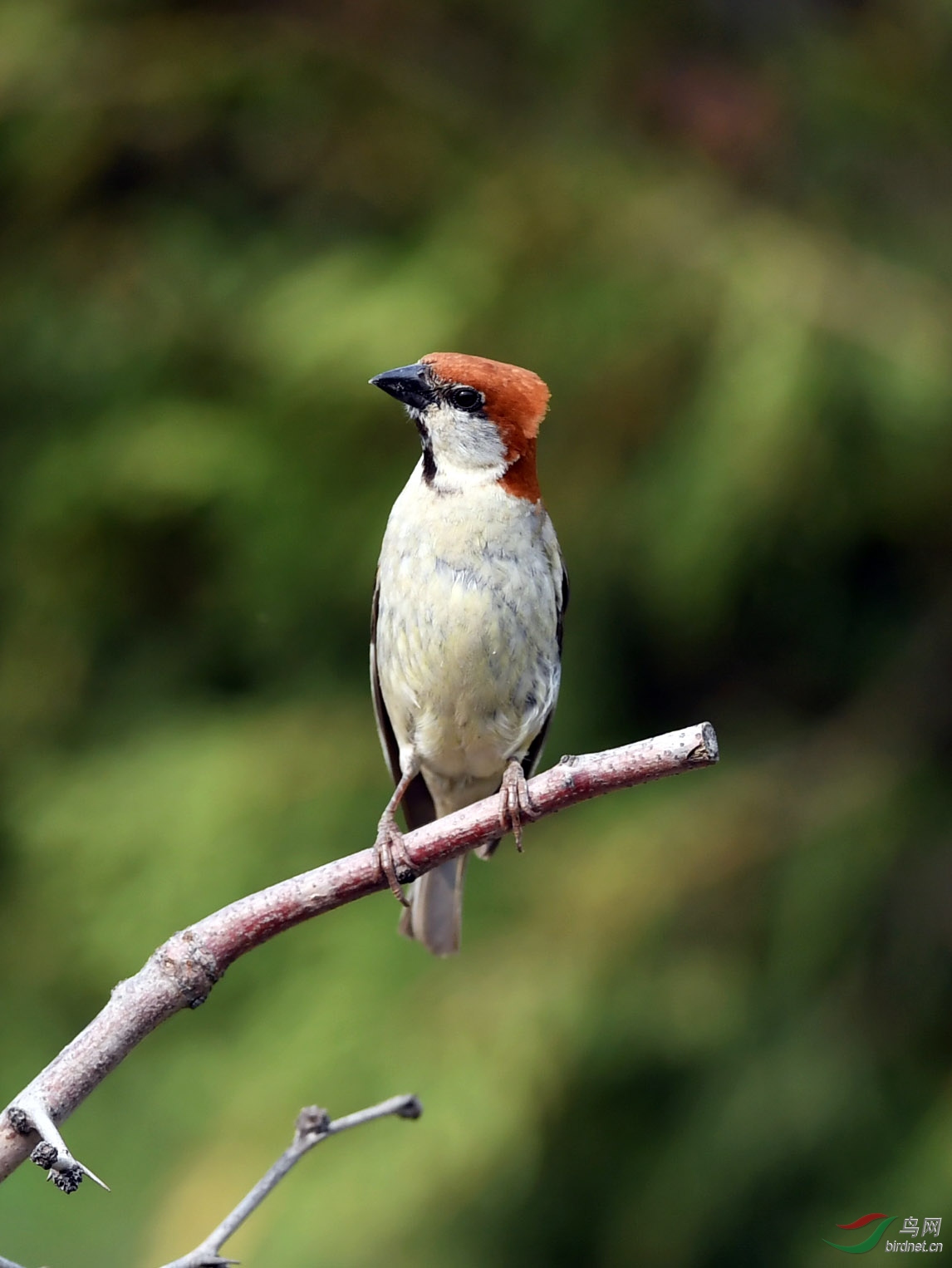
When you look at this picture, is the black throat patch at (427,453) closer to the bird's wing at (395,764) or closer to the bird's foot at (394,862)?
the bird's wing at (395,764)

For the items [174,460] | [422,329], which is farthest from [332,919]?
[422,329]

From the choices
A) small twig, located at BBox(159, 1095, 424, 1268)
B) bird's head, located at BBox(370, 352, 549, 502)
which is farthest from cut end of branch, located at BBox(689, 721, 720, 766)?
bird's head, located at BBox(370, 352, 549, 502)

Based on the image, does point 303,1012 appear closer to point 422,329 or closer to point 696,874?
point 696,874

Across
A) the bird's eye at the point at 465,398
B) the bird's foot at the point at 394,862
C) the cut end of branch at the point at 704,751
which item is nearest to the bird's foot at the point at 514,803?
the bird's foot at the point at 394,862

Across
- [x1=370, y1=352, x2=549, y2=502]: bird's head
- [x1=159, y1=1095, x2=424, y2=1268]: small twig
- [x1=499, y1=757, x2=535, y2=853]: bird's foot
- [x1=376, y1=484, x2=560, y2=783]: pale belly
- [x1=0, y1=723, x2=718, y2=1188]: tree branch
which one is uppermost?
[x1=370, y1=352, x2=549, y2=502]: bird's head

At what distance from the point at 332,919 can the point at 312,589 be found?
1.08 metres

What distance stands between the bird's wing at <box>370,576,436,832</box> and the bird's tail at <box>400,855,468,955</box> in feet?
0.44

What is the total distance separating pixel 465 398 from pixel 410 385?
0.10 m

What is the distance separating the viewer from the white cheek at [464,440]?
240 centimetres

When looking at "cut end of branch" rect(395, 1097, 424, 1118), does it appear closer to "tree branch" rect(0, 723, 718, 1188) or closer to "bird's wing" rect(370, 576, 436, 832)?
"tree branch" rect(0, 723, 718, 1188)

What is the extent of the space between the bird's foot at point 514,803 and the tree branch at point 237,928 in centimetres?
2

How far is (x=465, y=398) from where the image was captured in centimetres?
237

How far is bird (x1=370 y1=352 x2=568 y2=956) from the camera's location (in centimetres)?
236

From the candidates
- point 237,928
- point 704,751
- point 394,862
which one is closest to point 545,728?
point 394,862
